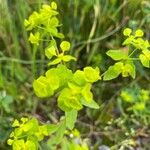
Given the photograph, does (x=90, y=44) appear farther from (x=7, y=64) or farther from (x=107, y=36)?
(x=7, y=64)

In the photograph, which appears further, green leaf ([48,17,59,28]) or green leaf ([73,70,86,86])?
green leaf ([48,17,59,28])

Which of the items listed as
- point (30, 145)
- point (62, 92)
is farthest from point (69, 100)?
point (30, 145)

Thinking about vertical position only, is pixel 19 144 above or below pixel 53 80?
below

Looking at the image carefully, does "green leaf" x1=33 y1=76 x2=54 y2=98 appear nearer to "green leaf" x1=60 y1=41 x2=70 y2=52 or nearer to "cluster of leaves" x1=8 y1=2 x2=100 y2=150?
"cluster of leaves" x1=8 y1=2 x2=100 y2=150

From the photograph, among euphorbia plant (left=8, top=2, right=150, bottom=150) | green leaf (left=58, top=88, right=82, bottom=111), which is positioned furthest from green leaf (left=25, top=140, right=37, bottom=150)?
green leaf (left=58, top=88, right=82, bottom=111)

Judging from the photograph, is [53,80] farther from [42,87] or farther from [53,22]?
[53,22]

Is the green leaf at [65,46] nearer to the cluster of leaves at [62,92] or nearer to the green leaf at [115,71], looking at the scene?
the cluster of leaves at [62,92]

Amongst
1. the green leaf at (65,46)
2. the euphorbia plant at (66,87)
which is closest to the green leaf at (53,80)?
the euphorbia plant at (66,87)

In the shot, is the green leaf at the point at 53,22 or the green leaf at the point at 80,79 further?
the green leaf at the point at 53,22

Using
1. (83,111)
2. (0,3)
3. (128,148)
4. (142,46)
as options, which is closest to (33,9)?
(0,3)

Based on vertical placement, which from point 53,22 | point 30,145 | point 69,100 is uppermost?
point 53,22

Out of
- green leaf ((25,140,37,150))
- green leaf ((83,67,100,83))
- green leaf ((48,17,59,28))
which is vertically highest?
green leaf ((48,17,59,28))
